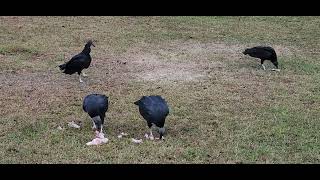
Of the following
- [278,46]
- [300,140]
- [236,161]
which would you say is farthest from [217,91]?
[278,46]

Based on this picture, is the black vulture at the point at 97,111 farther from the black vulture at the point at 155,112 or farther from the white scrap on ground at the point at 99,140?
the black vulture at the point at 155,112

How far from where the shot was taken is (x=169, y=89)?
32.3 feet

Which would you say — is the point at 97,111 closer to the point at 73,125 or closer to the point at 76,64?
the point at 73,125

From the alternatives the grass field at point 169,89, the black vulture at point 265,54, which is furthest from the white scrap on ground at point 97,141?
the black vulture at point 265,54

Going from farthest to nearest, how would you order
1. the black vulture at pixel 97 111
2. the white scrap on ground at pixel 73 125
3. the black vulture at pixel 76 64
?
the black vulture at pixel 76 64 → the white scrap on ground at pixel 73 125 → the black vulture at pixel 97 111

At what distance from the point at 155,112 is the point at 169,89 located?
295cm

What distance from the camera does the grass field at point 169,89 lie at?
666 cm

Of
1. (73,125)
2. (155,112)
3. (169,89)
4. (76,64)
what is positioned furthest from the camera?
(76,64)

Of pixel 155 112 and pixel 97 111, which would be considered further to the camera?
pixel 97 111

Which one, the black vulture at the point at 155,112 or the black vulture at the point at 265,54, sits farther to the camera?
the black vulture at the point at 265,54

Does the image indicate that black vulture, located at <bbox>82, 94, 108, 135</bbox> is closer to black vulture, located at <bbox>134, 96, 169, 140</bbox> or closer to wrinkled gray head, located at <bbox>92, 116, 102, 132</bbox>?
wrinkled gray head, located at <bbox>92, 116, 102, 132</bbox>

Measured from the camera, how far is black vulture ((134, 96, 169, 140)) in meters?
6.91

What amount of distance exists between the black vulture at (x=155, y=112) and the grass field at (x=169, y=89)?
0.81ft

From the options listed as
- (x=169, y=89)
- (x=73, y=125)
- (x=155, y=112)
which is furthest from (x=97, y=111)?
(x=169, y=89)
